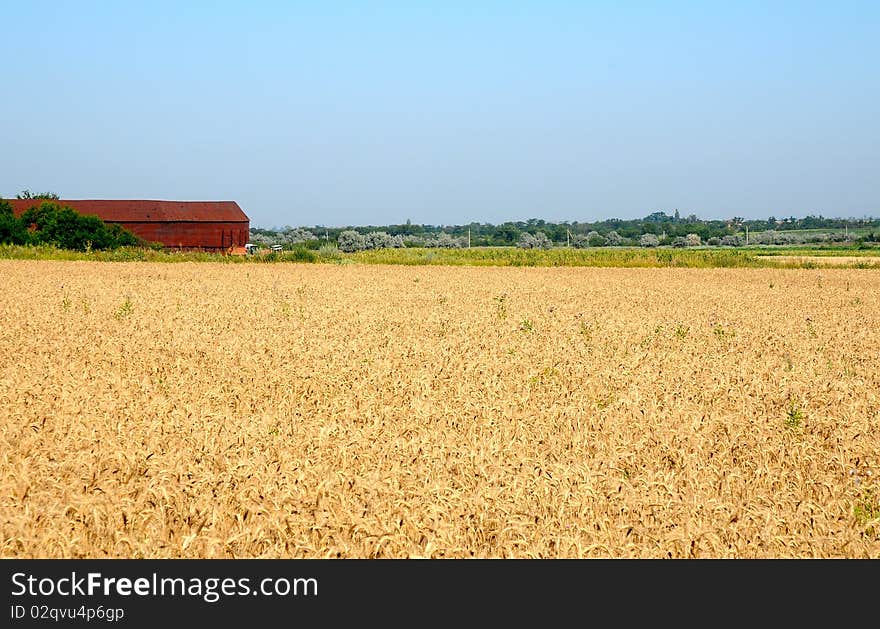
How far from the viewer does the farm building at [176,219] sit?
82.0 meters

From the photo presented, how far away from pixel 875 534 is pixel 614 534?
64.2 inches

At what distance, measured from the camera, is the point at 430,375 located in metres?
9.50

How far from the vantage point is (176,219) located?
82688 mm

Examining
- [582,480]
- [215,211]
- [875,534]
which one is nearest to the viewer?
[875,534]

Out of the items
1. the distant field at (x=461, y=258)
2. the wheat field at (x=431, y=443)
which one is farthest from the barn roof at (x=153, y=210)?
the wheat field at (x=431, y=443)

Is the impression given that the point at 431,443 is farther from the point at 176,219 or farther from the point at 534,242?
the point at 534,242

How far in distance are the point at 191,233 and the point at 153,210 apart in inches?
166

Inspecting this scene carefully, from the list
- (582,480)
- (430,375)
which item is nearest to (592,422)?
(582,480)

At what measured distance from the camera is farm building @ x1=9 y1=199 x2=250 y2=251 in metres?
82.0

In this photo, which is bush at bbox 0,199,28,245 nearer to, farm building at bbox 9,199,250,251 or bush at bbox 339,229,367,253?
farm building at bbox 9,199,250,251

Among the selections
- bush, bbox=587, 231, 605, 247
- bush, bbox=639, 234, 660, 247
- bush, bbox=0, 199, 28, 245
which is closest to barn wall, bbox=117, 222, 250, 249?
bush, bbox=0, 199, 28, 245

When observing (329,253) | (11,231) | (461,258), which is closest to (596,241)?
(461,258)
